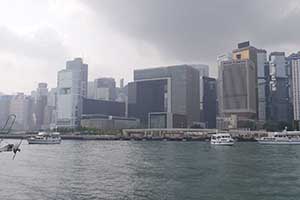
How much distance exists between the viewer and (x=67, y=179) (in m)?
40.8

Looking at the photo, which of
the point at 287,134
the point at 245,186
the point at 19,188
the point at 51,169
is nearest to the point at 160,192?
the point at 245,186

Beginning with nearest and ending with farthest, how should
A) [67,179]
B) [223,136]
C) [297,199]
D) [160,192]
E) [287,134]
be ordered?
[297,199] < [160,192] < [67,179] < [223,136] < [287,134]

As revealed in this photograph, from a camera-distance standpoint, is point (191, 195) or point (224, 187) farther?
point (224, 187)

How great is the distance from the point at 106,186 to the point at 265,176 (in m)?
18.0

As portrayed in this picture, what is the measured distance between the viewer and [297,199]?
99.0 feet

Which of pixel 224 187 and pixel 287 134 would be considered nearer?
pixel 224 187

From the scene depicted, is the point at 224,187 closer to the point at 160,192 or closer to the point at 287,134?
the point at 160,192

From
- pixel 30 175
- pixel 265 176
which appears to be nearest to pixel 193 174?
pixel 265 176

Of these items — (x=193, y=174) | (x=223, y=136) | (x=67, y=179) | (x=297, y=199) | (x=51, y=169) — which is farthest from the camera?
(x=223, y=136)

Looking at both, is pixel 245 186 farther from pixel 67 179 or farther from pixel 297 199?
pixel 67 179

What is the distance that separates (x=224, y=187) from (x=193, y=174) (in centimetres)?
911

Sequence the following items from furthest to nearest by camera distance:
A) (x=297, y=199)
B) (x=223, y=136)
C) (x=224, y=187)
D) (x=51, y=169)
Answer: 1. (x=223, y=136)
2. (x=51, y=169)
3. (x=224, y=187)
4. (x=297, y=199)

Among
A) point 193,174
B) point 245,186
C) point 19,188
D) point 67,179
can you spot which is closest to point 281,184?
point 245,186

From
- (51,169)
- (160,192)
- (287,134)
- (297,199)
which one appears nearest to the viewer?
(297,199)
